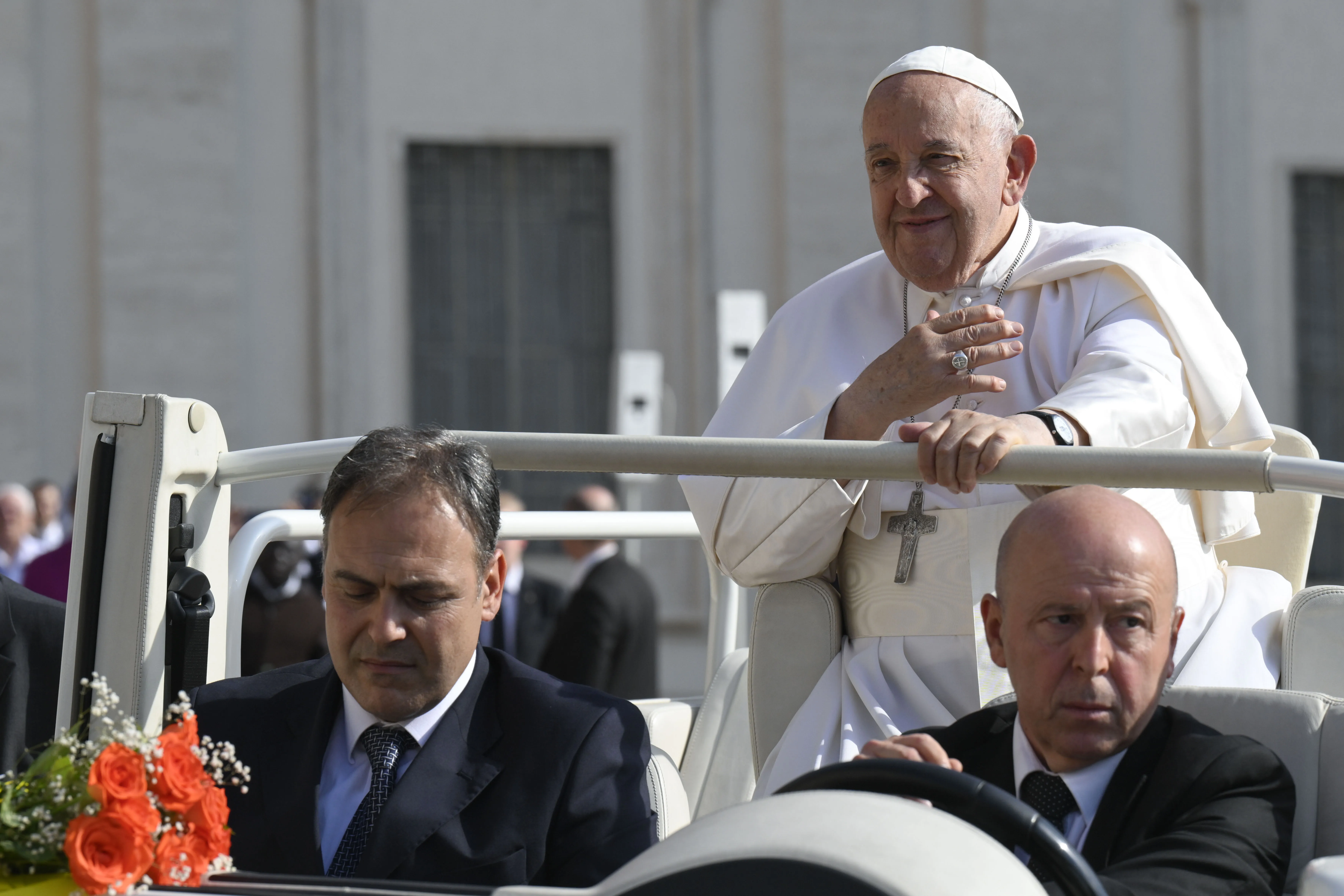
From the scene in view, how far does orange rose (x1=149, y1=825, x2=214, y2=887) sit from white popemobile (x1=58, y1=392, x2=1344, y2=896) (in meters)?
0.03

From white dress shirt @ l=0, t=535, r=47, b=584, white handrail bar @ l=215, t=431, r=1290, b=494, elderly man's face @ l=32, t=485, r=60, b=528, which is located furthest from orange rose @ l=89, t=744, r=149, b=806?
elderly man's face @ l=32, t=485, r=60, b=528

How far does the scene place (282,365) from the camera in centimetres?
1287

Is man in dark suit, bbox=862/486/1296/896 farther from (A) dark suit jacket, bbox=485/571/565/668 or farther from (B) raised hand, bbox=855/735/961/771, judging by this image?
(A) dark suit jacket, bbox=485/571/565/668

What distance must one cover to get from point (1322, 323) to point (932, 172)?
1179 centimetres

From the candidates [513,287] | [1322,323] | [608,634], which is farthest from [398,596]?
[1322,323]

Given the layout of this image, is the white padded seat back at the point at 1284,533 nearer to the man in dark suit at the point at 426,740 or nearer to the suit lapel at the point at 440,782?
the man in dark suit at the point at 426,740

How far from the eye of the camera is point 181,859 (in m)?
2.08

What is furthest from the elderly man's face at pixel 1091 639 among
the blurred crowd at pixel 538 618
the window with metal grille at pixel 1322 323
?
the window with metal grille at pixel 1322 323

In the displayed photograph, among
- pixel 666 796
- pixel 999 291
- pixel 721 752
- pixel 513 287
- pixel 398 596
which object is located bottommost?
pixel 721 752

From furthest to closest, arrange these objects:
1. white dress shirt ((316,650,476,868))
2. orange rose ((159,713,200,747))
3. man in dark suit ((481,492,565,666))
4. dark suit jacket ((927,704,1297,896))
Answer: man in dark suit ((481,492,565,666)) < white dress shirt ((316,650,476,868)) < dark suit jacket ((927,704,1297,896)) < orange rose ((159,713,200,747))

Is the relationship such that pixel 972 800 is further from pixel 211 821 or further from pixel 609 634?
pixel 609 634

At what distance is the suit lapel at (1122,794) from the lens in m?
2.42

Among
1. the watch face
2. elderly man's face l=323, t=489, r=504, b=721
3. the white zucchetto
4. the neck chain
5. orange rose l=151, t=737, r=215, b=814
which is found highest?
the white zucchetto

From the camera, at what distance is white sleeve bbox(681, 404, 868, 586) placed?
338 centimetres
